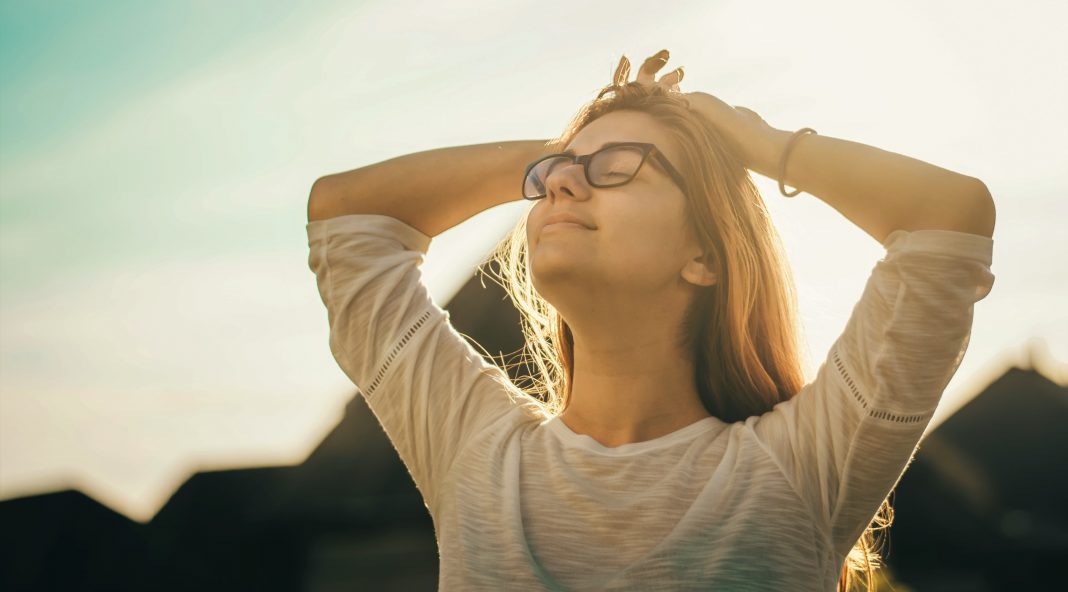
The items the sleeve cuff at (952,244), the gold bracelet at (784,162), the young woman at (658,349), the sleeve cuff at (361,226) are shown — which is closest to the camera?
the sleeve cuff at (952,244)

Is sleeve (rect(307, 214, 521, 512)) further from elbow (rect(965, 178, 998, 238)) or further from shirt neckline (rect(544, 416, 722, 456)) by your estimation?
elbow (rect(965, 178, 998, 238))

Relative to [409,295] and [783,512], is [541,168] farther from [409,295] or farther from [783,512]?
[783,512]

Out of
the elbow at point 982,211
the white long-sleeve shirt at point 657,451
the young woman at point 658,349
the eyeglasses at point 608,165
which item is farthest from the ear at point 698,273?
the elbow at point 982,211

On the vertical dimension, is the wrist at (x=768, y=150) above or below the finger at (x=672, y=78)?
below

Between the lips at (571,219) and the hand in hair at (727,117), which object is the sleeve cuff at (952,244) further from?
the lips at (571,219)

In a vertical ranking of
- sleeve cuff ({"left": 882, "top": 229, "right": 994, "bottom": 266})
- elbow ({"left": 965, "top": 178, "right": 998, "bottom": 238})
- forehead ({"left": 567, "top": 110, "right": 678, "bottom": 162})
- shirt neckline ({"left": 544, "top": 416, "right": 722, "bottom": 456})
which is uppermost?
forehead ({"left": 567, "top": 110, "right": 678, "bottom": 162})

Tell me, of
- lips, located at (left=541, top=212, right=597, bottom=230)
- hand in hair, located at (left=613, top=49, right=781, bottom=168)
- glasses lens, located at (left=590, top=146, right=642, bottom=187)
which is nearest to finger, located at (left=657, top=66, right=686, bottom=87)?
hand in hair, located at (left=613, top=49, right=781, bottom=168)

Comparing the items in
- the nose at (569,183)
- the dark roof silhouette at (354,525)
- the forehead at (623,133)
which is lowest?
the dark roof silhouette at (354,525)

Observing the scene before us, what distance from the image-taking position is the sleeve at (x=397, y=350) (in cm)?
275

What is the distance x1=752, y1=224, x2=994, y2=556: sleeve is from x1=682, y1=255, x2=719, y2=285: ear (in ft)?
1.67

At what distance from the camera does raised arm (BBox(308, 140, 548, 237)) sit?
2885 millimetres

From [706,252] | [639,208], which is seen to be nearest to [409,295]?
[639,208]

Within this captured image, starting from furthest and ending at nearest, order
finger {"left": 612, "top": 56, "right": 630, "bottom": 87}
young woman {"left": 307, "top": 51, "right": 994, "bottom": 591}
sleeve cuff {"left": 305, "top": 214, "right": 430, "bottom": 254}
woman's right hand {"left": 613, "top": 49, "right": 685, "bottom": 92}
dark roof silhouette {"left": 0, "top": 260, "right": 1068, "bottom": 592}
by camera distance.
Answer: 1. dark roof silhouette {"left": 0, "top": 260, "right": 1068, "bottom": 592}
2. finger {"left": 612, "top": 56, "right": 630, "bottom": 87}
3. woman's right hand {"left": 613, "top": 49, "right": 685, "bottom": 92}
4. sleeve cuff {"left": 305, "top": 214, "right": 430, "bottom": 254}
5. young woman {"left": 307, "top": 51, "right": 994, "bottom": 591}

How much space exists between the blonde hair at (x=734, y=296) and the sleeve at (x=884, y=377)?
1.28ft
